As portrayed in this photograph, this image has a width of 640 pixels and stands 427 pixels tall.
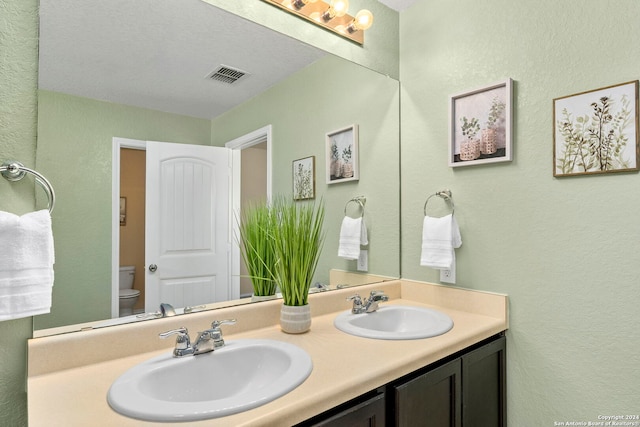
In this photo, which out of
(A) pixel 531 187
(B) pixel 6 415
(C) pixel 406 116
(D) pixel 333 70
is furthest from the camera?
(C) pixel 406 116

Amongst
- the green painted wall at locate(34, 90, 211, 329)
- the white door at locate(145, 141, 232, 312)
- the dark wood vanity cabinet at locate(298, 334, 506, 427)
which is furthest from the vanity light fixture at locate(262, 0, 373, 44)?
the dark wood vanity cabinet at locate(298, 334, 506, 427)

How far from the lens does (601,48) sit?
127 cm

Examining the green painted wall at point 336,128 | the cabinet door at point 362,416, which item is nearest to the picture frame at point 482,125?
the green painted wall at point 336,128

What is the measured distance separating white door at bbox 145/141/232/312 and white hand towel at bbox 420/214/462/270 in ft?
2.88

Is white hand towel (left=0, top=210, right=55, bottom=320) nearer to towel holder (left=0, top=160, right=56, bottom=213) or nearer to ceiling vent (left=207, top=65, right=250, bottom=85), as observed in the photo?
towel holder (left=0, top=160, right=56, bottom=213)

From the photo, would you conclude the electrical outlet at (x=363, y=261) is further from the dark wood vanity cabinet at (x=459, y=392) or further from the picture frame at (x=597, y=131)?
the picture frame at (x=597, y=131)

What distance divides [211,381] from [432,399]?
2.30 ft

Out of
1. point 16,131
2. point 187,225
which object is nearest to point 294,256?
point 187,225

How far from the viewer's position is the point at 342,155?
1803mm

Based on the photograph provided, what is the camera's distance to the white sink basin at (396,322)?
1.32 m

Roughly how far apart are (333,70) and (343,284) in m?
1.03

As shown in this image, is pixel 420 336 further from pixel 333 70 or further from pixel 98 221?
pixel 333 70

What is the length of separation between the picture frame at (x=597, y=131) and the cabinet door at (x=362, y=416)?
1.06 meters

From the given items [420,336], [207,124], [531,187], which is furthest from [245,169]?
[531,187]
